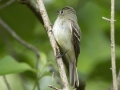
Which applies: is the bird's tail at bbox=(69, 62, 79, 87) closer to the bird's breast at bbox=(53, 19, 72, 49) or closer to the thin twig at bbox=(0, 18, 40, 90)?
the bird's breast at bbox=(53, 19, 72, 49)

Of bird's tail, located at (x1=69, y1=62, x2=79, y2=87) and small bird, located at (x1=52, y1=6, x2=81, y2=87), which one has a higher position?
small bird, located at (x1=52, y1=6, x2=81, y2=87)

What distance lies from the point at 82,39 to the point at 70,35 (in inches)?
12.5

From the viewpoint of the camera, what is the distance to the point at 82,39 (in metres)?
5.20

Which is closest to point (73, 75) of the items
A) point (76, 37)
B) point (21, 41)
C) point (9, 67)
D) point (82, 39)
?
point (76, 37)

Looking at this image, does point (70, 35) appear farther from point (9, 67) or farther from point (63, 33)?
point (9, 67)

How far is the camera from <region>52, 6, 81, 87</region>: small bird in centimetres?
482

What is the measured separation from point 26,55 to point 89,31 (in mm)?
866

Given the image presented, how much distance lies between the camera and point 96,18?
5172mm

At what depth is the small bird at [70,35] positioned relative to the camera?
482 cm

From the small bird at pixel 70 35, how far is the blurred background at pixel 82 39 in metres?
0.17

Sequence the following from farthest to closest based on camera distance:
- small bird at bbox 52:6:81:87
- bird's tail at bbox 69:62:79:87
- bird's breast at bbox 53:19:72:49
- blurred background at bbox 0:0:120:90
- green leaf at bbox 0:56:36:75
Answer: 1. blurred background at bbox 0:0:120:90
2. small bird at bbox 52:6:81:87
3. bird's breast at bbox 53:19:72:49
4. bird's tail at bbox 69:62:79:87
5. green leaf at bbox 0:56:36:75

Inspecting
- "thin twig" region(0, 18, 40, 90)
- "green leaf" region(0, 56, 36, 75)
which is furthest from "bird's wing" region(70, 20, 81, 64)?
"green leaf" region(0, 56, 36, 75)

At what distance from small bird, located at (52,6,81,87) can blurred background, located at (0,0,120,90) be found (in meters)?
0.17

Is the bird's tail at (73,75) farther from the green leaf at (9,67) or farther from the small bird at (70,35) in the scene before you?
the green leaf at (9,67)
